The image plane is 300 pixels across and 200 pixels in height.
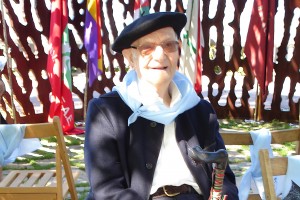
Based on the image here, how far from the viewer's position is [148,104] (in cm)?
200

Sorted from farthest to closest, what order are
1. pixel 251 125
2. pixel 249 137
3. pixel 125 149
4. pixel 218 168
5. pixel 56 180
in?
1. pixel 251 125
2. pixel 249 137
3. pixel 56 180
4. pixel 125 149
5. pixel 218 168

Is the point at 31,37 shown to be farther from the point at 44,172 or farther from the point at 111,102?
the point at 111,102

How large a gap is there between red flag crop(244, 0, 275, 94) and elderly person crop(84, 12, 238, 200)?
438 centimetres

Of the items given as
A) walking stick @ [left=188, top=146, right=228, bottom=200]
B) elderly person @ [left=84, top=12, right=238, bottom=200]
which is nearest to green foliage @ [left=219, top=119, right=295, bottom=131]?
elderly person @ [left=84, top=12, right=238, bottom=200]

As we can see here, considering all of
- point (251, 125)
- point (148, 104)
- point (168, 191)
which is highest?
point (148, 104)

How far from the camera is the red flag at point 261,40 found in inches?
241

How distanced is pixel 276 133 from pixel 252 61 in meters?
3.84

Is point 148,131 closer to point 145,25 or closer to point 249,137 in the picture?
point 145,25

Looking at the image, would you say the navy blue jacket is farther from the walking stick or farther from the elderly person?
the walking stick

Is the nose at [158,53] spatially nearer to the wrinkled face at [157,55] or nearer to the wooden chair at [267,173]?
the wrinkled face at [157,55]

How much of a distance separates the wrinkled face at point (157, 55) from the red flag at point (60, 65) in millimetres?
3831

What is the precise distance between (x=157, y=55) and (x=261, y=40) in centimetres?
463

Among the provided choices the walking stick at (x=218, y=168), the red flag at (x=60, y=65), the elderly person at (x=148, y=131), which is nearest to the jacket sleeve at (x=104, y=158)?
the elderly person at (x=148, y=131)

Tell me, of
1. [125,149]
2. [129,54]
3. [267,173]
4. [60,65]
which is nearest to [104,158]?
[125,149]
